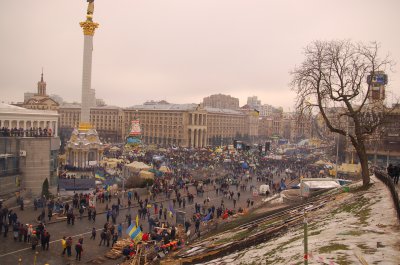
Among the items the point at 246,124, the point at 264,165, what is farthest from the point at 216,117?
the point at 264,165

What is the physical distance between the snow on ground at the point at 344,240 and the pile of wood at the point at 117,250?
8.16 metres

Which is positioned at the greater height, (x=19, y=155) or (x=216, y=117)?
(x=216, y=117)

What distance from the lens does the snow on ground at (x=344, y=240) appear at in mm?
8398

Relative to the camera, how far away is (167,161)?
5812cm

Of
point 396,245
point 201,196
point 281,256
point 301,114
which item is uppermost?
point 301,114

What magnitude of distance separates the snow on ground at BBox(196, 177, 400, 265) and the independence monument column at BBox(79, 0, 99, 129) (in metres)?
38.3

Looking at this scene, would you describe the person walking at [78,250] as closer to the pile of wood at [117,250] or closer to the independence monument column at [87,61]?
the pile of wood at [117,250]

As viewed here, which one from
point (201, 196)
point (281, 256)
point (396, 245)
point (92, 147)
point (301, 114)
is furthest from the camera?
point (92, 147)

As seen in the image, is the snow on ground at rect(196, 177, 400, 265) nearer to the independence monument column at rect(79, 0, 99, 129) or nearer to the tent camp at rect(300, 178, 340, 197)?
the tent camp at rect(300, 178, 340, 197)

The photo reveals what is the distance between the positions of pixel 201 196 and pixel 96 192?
10.3m

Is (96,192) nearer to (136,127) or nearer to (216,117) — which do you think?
(136,127)

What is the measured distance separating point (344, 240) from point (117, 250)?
40.8ft

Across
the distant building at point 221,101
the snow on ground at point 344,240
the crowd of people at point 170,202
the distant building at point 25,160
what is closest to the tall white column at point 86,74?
the distant building at point 25,160

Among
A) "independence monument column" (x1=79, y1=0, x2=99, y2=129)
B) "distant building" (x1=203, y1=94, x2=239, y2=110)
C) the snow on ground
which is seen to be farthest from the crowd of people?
"distant building" (x1=203, y1=94, x2=239, y2=110)
